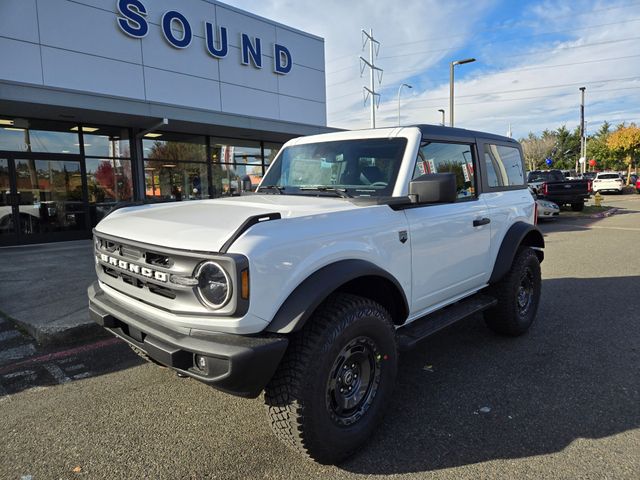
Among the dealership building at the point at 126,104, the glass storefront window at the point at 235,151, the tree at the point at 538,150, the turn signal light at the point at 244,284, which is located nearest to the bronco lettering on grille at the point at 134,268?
the turn signal light at the point at 244,284

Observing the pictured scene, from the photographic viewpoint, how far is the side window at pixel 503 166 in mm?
4242

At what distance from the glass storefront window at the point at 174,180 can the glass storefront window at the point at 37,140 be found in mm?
2108

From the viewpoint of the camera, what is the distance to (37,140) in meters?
11.2

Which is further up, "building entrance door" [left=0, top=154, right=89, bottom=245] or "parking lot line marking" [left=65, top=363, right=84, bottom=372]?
"building entrance door" [left=0, top=154, right=89, bottom=245]

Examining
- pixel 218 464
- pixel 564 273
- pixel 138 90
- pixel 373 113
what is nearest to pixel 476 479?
pixel 218 464

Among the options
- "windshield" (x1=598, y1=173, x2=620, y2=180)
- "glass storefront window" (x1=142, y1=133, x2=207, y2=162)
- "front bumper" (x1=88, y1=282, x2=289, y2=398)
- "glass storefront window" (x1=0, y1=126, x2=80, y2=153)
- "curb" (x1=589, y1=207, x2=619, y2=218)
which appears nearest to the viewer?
"front bumper" (x1=88, y1=282, x2=289, y2=398)

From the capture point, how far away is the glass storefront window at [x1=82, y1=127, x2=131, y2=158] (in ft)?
39.7

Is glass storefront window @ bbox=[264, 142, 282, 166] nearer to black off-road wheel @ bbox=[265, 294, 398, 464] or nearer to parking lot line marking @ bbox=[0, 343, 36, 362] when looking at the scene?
parking lot line marking @ bbox=[0, 343, 36, 362]

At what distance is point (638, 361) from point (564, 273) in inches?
146

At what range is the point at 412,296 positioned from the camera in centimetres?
310

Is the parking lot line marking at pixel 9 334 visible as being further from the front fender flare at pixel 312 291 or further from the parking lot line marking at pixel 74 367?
the front fender flare at pixel 312 291

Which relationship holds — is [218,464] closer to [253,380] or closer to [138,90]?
[253,380]

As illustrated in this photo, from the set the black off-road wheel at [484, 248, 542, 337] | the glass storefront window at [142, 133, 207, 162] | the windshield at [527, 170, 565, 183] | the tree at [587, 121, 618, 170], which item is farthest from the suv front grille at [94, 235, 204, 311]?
the tree at [587, 121, 618, 170]

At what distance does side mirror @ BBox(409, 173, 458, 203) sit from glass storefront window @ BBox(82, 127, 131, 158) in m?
11.8
